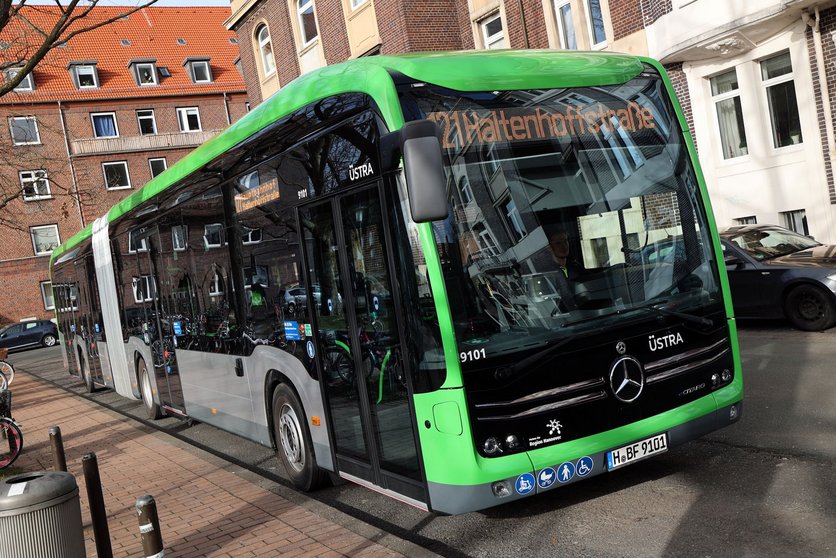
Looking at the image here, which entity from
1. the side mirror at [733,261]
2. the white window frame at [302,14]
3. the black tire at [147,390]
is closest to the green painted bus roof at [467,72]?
the side mirror at [733,261]

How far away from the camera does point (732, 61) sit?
1828 centimetres

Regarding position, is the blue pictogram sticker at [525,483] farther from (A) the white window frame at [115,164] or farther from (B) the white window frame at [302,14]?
(A) the white window frame at [115,164]

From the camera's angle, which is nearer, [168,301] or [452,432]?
[452,432]

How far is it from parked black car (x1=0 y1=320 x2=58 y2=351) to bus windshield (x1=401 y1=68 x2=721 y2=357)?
44289 millimetres

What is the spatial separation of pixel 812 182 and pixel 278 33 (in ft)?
67.6

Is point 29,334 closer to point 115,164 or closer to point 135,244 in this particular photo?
point 115,164

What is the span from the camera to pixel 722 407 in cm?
562

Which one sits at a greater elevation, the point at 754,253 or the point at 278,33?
the point at 278,33

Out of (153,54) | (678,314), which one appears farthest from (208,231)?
(153,54)

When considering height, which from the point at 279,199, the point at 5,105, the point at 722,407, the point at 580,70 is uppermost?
the point at 5,105

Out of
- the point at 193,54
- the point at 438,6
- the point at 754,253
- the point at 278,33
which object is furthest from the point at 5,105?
the point at 754,253

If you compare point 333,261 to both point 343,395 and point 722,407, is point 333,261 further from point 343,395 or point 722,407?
point 722,407

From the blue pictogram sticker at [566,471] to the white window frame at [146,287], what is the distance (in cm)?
768

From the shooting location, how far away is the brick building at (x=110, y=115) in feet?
164
